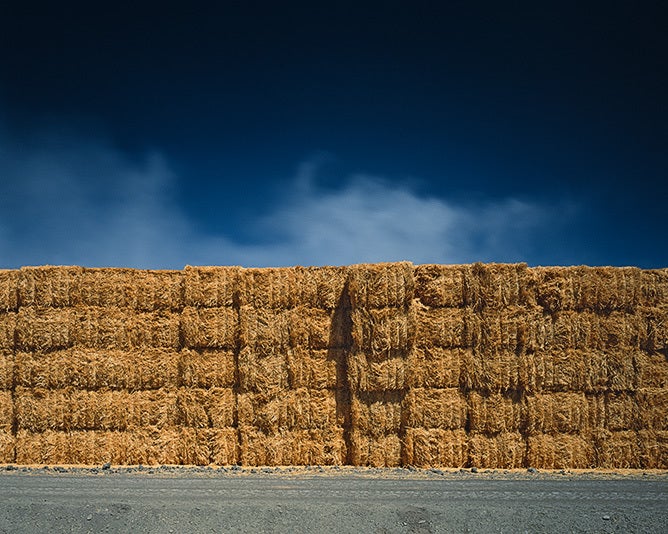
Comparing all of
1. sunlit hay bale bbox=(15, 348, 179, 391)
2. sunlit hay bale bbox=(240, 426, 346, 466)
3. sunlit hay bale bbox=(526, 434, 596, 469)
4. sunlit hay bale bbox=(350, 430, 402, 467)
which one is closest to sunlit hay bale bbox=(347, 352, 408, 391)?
sunlit hay bale bbox=(350, 430, 402, 467)

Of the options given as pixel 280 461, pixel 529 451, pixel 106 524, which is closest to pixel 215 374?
pixel 280 461

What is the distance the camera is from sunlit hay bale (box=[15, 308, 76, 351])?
11211 millimetres

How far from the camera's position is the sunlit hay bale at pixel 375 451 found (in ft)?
35.5

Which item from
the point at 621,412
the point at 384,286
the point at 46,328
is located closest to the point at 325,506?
the point at 384,286

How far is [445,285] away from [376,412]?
8.71 ft

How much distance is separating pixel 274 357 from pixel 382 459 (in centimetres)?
271

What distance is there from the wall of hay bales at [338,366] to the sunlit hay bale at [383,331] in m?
0.03

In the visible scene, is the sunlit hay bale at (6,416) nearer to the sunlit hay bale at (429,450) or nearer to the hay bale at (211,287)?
the hay bale at (211,287)

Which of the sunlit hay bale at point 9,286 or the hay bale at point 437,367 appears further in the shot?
the sunlit hay bale at point 9,286

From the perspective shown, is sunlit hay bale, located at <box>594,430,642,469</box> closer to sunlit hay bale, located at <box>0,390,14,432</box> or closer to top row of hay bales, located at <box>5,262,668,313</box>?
top row of hay bales, located at <box>5,262,668,313</box>

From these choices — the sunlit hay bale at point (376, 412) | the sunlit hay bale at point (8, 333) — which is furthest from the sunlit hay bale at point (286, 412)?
the sunlit hay bale at point (8, 333)

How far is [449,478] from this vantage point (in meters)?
9.70

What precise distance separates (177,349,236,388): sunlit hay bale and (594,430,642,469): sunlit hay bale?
6952mm

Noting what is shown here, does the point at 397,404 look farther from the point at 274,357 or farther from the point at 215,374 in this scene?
the point at 215,374
